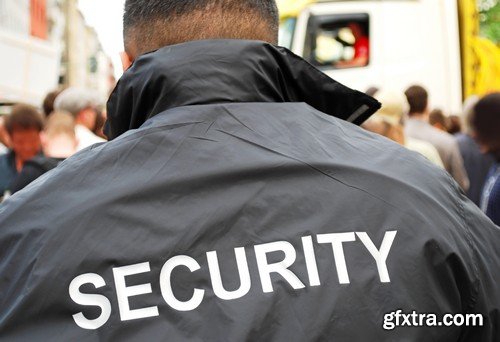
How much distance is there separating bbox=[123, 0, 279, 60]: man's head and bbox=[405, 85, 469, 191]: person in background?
510cm

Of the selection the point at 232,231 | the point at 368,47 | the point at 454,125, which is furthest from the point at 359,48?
the point at 232,231

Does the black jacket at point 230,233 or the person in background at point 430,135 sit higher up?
the black jacket at point 230,233

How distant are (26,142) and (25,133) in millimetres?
59

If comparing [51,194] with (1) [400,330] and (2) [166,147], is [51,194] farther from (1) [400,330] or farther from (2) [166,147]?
(1) [400,330]

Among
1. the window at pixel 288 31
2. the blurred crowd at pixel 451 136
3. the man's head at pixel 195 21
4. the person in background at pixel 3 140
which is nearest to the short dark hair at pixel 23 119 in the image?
the person in background at pixel 3 140

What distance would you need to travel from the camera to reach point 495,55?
16016mm

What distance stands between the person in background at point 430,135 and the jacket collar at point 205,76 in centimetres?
518

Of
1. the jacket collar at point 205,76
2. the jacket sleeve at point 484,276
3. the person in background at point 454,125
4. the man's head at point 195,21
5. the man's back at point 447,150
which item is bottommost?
the person in background at point 454,125

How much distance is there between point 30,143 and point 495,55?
11.3m

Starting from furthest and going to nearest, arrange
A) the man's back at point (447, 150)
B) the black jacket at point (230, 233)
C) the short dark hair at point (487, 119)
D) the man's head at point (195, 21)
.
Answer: the man's back at point (447, 150) < the short dark hair at point (487, 119) < the man's head at point (195, 21) < the black jacket at point (230, 233)

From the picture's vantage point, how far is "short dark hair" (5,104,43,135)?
20.2ft

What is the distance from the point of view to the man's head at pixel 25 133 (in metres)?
6.12

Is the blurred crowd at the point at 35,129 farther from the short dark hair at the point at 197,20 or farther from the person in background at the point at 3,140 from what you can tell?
the short dark hair at the point at 197,20

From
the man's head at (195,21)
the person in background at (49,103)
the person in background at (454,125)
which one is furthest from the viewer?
the person in background at (454,125)
